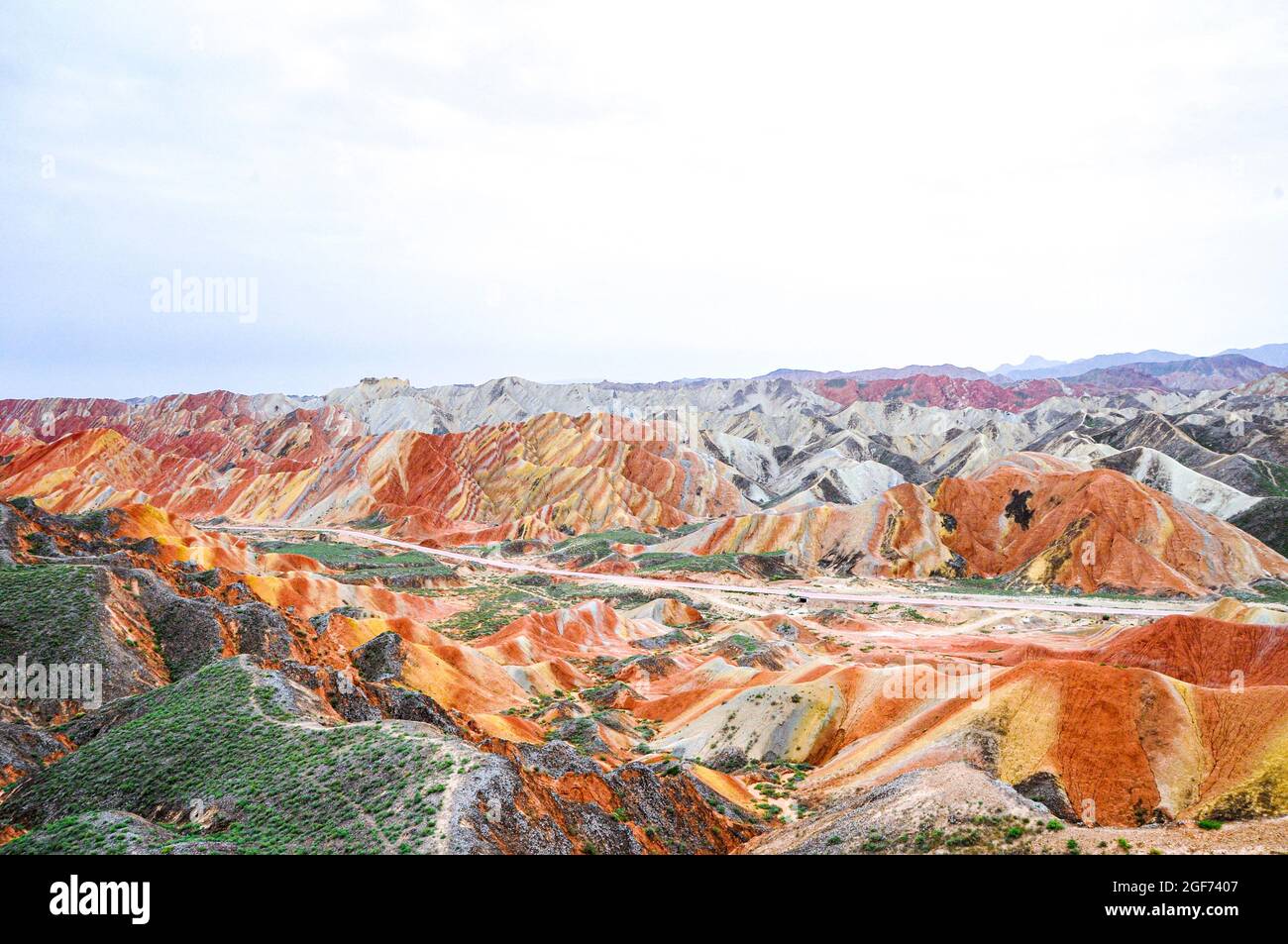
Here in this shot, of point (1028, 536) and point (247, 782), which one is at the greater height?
point (247, 782)

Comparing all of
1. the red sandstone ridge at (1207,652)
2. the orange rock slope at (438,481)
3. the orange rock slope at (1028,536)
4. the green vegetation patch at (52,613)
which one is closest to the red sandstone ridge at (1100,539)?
the orange rock slope at (1028,536)

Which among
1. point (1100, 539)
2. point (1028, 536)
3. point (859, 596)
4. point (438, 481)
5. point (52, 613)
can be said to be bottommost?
point (859, 596)

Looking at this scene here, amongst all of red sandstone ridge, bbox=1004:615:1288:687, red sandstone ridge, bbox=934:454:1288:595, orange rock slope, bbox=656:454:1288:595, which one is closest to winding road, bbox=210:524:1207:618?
red sandstone ridge, bbox=934:454:1288:595

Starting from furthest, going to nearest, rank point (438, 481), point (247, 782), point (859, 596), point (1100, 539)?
point (438, 481), point (1100, 539), point (859, 596), point (247, 782)

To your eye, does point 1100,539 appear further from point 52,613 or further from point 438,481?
point 438,481

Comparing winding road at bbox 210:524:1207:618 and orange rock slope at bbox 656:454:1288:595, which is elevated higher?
orange rock slope at bbox 656:454:1288:595

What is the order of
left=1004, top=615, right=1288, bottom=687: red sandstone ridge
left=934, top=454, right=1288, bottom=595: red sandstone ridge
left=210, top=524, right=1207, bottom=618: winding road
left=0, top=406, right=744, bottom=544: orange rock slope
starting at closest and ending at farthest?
left=1004, top=615, right=1288, bottom=687: red sandstone ridge → left=210, top=524, right=1207, bottom=618: winding road → left=934, top=454, right=1288, bottom=595: red sandstone ridge → left=0, top=406, right=744, bottom=544: orange rock slope

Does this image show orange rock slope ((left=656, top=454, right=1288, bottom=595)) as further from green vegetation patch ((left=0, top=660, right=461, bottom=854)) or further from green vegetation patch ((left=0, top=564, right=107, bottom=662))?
green vegetation patch ((left=0, top=660, right=461, bottom=854))

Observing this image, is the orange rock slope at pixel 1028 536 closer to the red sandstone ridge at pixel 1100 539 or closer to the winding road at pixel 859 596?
the red sandstone ridge at pixel 1100 539

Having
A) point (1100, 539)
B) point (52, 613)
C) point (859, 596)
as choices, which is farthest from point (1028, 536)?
point (52, 613)

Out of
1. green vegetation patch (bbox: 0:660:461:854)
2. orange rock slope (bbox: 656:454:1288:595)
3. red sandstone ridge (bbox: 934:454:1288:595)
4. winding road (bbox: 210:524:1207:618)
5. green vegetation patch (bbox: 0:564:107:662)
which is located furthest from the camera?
orange rock slope (bbox: 656:454:1288:595)
